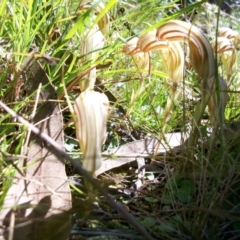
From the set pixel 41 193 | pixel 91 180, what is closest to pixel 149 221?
pixel 41 193

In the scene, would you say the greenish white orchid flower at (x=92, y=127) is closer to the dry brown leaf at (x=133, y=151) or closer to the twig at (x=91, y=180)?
the twig at (x=91, y=180)

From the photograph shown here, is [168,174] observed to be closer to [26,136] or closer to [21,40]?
[26,136]

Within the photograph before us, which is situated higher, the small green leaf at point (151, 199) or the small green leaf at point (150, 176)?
the small green leaf at point (150, 176)

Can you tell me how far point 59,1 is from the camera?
111cm

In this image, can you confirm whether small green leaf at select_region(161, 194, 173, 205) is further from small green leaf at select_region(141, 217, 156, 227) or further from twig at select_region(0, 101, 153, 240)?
twig at select_region(0, 101, 153, 240)

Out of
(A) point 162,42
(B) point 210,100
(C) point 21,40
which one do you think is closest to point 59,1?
(C) point 21,40

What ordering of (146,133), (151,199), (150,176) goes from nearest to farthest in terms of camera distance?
1. (151,199)
2. (150,176)
3. (146,133)

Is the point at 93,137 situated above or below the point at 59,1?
below

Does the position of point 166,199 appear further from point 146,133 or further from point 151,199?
point 146,133

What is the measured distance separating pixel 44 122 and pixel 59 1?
1.06 feet

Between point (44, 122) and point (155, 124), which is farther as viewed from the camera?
point (155, 124)

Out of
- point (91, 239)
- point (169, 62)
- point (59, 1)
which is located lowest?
point (91, 239)

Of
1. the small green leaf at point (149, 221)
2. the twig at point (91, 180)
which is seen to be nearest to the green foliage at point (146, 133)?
the small green leaf at point (149, 221)

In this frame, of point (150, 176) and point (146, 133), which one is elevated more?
point (146, 133)
